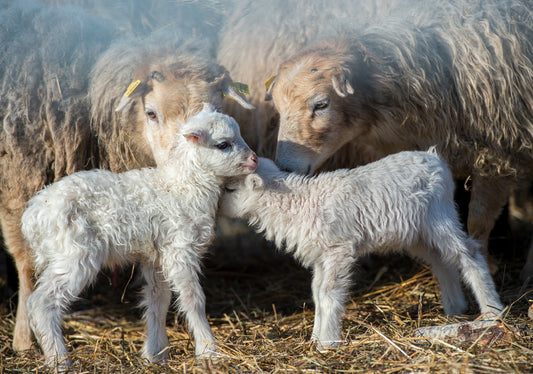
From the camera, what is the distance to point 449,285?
3867mm

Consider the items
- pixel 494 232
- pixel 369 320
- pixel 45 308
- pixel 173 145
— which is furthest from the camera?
pixel 494 232

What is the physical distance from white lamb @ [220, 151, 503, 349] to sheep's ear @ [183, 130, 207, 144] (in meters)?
0.33

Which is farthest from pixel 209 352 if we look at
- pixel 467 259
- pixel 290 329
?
pixel 467 259

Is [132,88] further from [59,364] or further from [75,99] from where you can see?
[59,364]

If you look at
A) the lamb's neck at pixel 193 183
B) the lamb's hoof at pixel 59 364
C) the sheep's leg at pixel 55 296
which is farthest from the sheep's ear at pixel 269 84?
the lamb's hoof at pixel 59 364

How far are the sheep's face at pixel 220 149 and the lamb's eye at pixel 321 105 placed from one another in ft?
2.90

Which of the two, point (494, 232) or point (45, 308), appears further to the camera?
point (494, 232)

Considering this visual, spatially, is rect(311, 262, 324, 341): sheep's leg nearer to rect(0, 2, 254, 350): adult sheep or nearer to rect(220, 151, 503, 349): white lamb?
rect(220, 151, 503, 349): white lamb

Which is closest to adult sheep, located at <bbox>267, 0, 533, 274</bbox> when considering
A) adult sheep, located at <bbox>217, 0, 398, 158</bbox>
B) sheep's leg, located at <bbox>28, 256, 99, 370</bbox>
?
adult sheep, located at <bbox>217, 0, 398, 158</bbox>

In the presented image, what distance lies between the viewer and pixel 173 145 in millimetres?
3643

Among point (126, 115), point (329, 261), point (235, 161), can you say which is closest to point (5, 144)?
point (126, 115)

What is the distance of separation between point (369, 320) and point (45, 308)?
82.5 inches

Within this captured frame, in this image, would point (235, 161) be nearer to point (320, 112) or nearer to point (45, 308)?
point (320, 112)

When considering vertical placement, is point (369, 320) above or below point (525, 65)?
below
